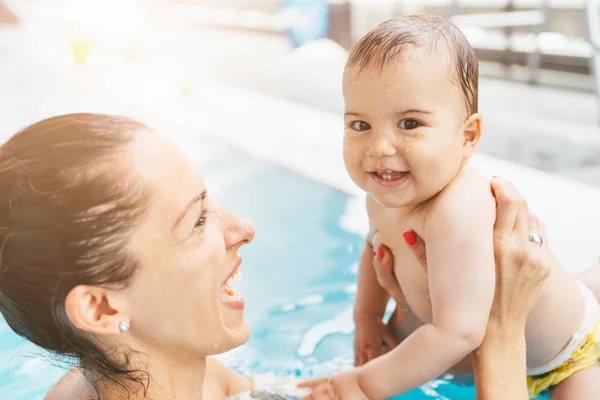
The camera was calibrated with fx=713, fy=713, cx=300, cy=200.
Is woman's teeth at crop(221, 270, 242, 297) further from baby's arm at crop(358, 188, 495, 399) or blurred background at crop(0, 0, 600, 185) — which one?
blurred background at crop(0, 0, 600, 185)

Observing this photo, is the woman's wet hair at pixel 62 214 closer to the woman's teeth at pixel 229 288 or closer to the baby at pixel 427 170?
the woman's teeth at pixel 229 288

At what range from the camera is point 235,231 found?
1614 mm

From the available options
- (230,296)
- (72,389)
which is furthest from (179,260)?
(72,389)

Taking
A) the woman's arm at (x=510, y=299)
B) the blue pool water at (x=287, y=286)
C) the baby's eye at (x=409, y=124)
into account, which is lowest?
the blue pool water at (x=287, y=286)

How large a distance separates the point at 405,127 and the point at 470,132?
0.19m

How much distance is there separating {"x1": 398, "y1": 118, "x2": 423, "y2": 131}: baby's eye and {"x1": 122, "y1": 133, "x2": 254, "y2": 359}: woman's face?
1.49 ft

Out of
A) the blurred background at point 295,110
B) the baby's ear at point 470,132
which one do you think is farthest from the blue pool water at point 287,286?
the baby's ear at point 470,132

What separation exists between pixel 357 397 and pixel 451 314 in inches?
13.3

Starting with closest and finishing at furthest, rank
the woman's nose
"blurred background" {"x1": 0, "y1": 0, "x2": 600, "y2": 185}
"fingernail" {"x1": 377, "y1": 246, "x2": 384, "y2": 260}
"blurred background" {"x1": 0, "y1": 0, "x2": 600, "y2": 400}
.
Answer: the woman's nose < "fingernail" {"x1": 377, "y1": 246, "x2": 384, "y2": 260} < "blurred background" {"x1": 0, "y1": 0, "x2": 600, "y2": 400} < "blurred background" {"x1": 0, "y1": 0, "x2": 600, "y2": 185}

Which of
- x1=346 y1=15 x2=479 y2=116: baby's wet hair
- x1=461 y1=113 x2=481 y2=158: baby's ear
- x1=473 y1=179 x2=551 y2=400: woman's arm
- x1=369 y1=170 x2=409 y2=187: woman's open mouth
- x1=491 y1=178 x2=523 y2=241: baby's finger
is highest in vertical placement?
x1=346 y1=15 x2=479 y2=116: baby's wet hair

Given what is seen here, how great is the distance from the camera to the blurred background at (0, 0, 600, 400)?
10.3 ft

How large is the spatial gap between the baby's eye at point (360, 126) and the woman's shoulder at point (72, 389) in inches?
35.4

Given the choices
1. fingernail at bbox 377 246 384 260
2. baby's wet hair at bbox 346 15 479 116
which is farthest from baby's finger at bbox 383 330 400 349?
baby's wet hair at bbox 346 15 479 116

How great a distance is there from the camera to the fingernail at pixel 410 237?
73.9 inches
